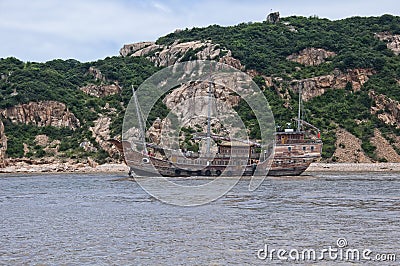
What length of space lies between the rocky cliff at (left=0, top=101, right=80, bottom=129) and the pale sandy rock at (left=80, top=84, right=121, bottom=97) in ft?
47.0

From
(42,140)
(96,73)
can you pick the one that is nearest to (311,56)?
(96,73)

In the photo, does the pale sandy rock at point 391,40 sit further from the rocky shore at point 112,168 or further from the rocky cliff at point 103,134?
the rocky cliff at point 103,134

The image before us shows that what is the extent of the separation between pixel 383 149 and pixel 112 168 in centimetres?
3495

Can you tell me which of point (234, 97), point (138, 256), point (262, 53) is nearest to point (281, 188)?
point (138, 256)

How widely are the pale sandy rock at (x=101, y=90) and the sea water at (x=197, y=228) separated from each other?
66062 mm

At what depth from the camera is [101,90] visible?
104 meters

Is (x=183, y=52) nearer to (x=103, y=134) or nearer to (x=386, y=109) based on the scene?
(x=103, y=134)

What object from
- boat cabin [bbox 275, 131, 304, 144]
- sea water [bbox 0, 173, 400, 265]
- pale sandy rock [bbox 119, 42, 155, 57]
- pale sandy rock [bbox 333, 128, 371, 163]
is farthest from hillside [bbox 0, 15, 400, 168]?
sea water [bbox 0, 173, 400, 265]

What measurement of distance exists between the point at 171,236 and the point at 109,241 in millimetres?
2265

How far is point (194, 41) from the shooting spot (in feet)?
388

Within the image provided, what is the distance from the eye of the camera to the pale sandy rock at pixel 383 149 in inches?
2943

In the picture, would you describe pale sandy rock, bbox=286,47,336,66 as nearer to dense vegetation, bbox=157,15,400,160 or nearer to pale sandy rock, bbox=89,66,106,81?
dense vegetation, bbox=157,15,400,160

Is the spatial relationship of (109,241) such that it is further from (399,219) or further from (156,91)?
(156,91)

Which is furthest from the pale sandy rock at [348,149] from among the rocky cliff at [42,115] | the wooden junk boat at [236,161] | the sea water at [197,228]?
the rocky cliff at [42,115]
